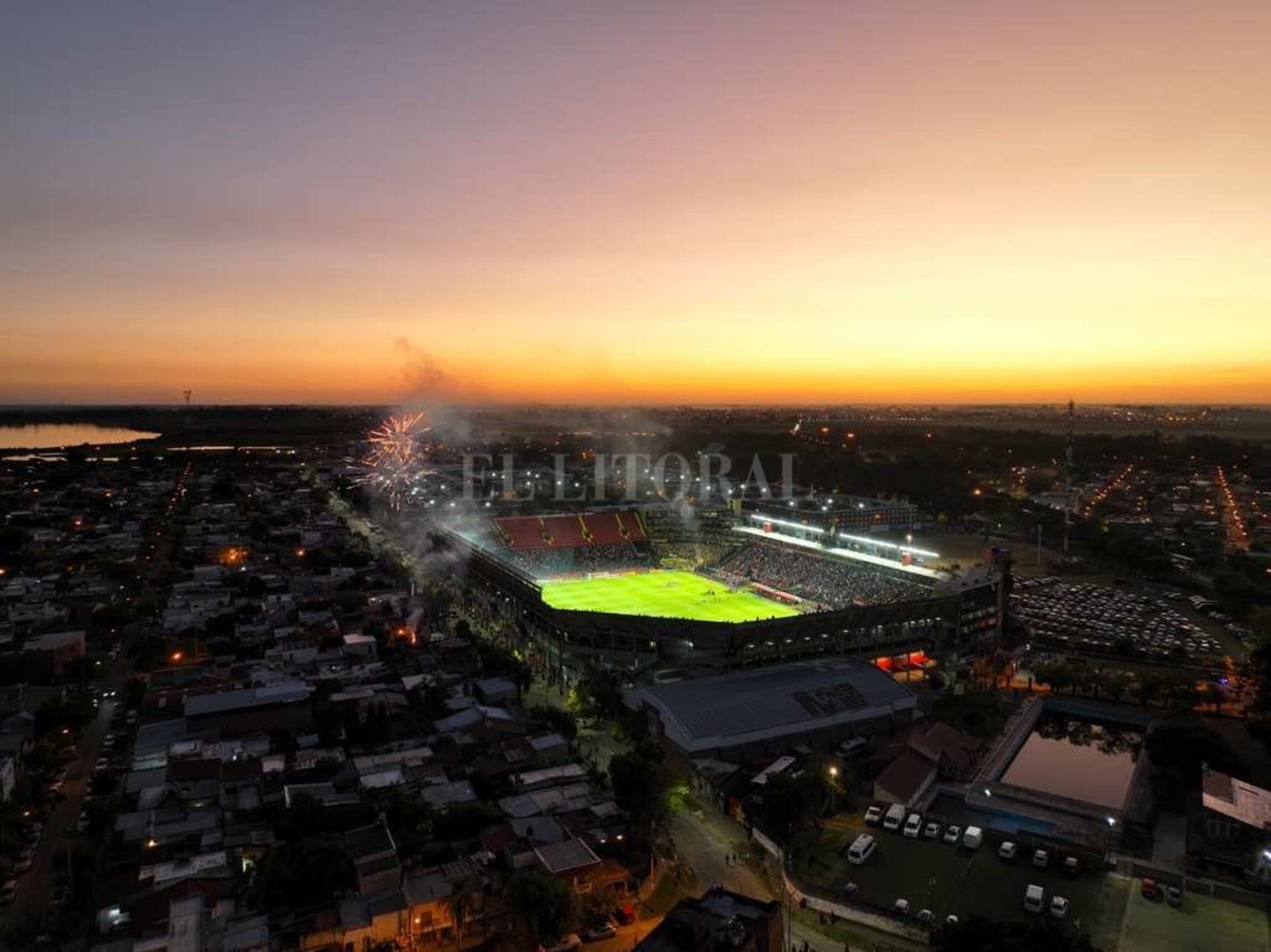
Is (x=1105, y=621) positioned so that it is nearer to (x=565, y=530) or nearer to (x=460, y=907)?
(x=565, y=530)

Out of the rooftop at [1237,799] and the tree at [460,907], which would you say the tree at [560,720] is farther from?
the rooftop at [1237,799]

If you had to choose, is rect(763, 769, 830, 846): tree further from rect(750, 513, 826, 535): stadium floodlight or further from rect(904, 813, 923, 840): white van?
rect(750, 513, 826, 535): stadium floodlight

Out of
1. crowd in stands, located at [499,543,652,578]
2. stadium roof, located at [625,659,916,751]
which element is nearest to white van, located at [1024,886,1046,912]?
stadium roof, located at [625,659,916,751]

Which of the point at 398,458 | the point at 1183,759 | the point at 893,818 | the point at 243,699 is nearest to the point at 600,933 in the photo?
the point at 893,818

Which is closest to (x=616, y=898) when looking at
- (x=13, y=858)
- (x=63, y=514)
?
(x=13, y=858)

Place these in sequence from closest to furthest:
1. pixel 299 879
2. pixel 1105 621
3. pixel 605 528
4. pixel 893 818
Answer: pixel 299 879
pixel 893 818
pixel 1105 621
pixel 605 528

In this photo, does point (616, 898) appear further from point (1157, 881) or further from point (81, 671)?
point (81, 671)

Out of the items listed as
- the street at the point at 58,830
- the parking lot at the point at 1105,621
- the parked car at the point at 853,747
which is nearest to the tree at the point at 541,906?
the street at the point at 58,830
